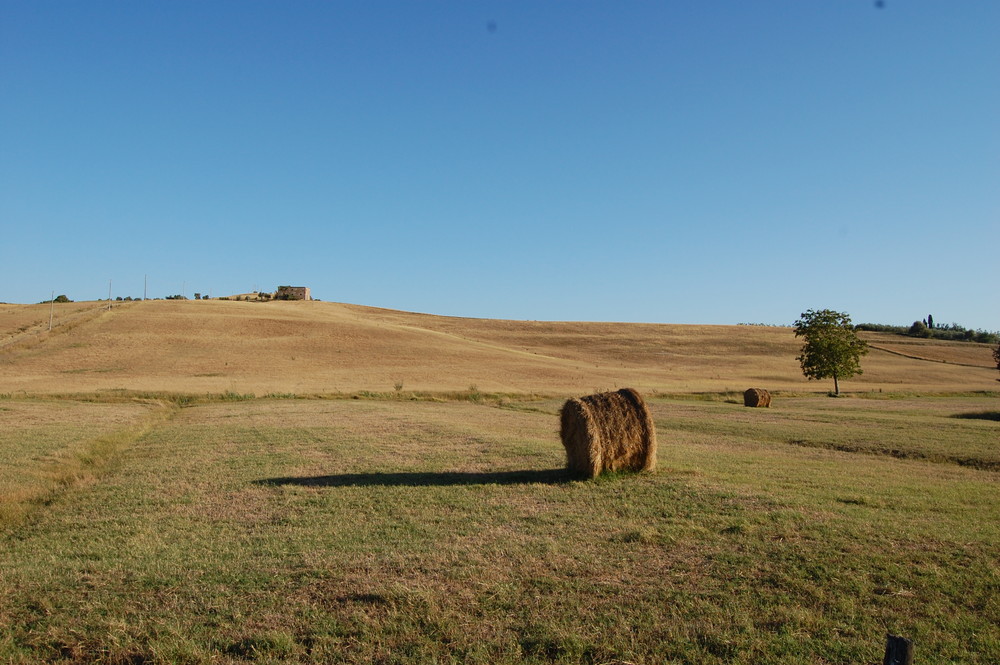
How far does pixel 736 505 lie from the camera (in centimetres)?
1091

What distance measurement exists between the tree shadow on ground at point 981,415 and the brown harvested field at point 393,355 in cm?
1713

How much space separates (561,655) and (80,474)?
41.5ft

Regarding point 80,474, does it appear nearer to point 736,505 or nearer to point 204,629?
point 204,629

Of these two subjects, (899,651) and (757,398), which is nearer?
(899,651)

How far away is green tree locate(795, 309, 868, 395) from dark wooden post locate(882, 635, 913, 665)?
49773 mm

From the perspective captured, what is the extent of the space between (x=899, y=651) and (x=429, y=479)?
1022 cm

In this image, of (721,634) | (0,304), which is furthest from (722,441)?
(0,304)

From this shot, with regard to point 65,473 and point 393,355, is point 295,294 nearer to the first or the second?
point 393,355

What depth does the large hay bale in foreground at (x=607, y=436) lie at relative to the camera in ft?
44.8

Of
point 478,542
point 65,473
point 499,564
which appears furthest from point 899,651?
point 65,473

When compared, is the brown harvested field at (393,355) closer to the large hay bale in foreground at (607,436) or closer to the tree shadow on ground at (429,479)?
the tree shadow on ground at (429,479)

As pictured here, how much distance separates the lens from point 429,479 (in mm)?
13547

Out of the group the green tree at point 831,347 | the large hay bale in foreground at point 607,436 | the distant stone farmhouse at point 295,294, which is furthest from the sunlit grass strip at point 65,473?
the distant stone farmhouse at point 295,294

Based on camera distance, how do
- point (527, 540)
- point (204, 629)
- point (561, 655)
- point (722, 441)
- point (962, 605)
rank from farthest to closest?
point (722, 441) < point (527, 540) < point (962, 605) < point (204, 629) < point (561, 655)
